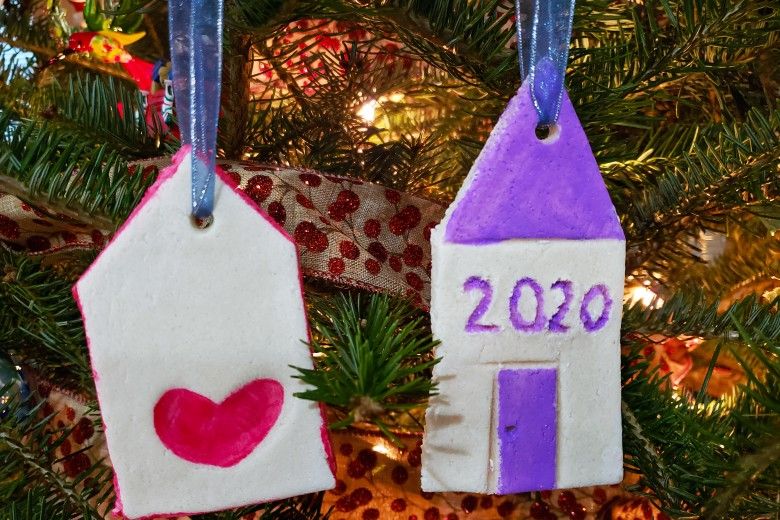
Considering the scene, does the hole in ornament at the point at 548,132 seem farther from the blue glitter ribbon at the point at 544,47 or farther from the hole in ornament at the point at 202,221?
the hole in ornament at the point at 202,221

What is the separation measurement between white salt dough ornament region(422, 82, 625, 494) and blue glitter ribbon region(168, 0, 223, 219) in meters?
0.14

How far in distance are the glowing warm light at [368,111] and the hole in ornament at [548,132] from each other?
0.27 m

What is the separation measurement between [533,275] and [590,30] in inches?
7.8

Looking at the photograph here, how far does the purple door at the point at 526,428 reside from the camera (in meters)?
0.44

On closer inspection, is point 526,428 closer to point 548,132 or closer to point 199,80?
point 548,132

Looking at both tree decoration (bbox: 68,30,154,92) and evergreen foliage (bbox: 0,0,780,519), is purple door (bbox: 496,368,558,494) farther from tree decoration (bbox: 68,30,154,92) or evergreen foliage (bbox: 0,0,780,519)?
tree decoration (bbox: 68,30,154,92)

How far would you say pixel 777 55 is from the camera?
58cm

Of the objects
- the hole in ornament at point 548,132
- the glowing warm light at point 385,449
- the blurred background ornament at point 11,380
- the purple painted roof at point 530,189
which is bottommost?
the glowing warm light at point 385,449

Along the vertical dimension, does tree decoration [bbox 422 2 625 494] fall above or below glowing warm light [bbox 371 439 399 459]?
above

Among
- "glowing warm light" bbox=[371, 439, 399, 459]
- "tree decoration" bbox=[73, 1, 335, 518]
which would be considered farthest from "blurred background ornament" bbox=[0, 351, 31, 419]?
"glowing warm light" bbox=[371, 439, 399, 459]

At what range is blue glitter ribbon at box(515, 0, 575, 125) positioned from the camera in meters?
0.43

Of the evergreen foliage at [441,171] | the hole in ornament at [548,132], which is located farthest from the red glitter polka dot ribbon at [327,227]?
the hole in ornament at [548,132]

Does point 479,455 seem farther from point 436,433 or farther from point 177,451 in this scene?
point 177,451

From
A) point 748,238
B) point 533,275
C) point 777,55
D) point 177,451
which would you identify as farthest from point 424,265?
point 748,238
